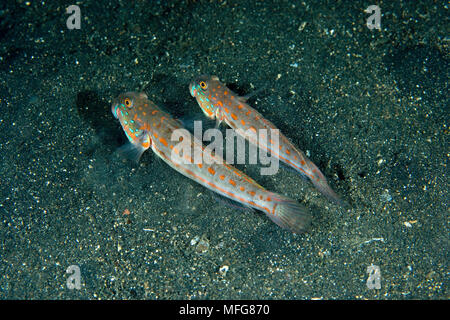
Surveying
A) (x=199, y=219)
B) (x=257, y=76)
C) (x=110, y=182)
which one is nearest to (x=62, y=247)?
(x=110, y=182)

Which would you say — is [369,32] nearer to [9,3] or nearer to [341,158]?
[341,158]
